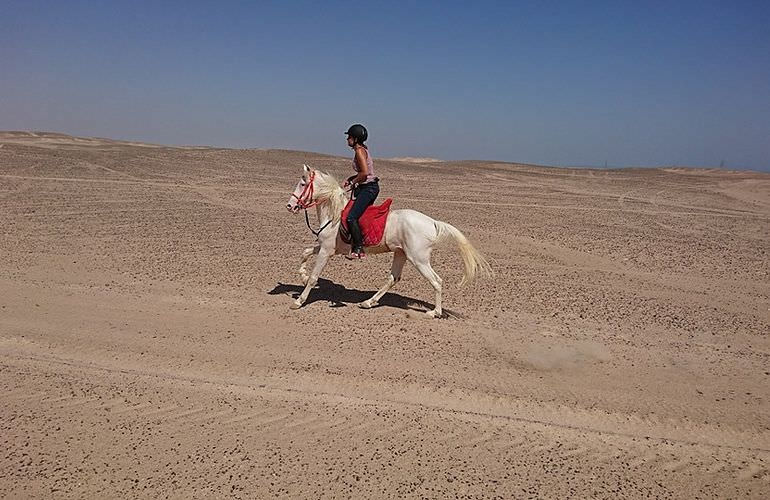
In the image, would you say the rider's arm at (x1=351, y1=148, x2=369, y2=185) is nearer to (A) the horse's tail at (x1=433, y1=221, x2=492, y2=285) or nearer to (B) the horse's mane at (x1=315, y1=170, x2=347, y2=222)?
(B) the horse's mane at (x1=315, y1=170, x2=347, y2=222)

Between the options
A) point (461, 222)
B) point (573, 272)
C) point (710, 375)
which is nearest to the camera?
point (710, 375)

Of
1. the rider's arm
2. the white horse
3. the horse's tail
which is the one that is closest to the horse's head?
the white horse

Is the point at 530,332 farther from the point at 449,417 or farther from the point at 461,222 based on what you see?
the point at 461,222

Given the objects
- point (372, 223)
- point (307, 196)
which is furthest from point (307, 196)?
point (372, 223)

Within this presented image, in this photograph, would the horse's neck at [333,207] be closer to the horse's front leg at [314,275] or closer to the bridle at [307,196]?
the bridle at [307,196]

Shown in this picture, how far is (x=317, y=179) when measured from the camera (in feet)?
28.2

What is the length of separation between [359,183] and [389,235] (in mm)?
937

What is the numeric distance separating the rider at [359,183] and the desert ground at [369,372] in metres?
1.18

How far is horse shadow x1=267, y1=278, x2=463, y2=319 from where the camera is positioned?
8828 mm

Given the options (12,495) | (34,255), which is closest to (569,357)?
(12,495)

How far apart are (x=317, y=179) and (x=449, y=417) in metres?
4.58

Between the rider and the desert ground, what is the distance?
1.18 m

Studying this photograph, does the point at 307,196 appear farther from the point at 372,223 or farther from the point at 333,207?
the point at 372,223

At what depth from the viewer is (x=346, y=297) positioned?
9320mm
